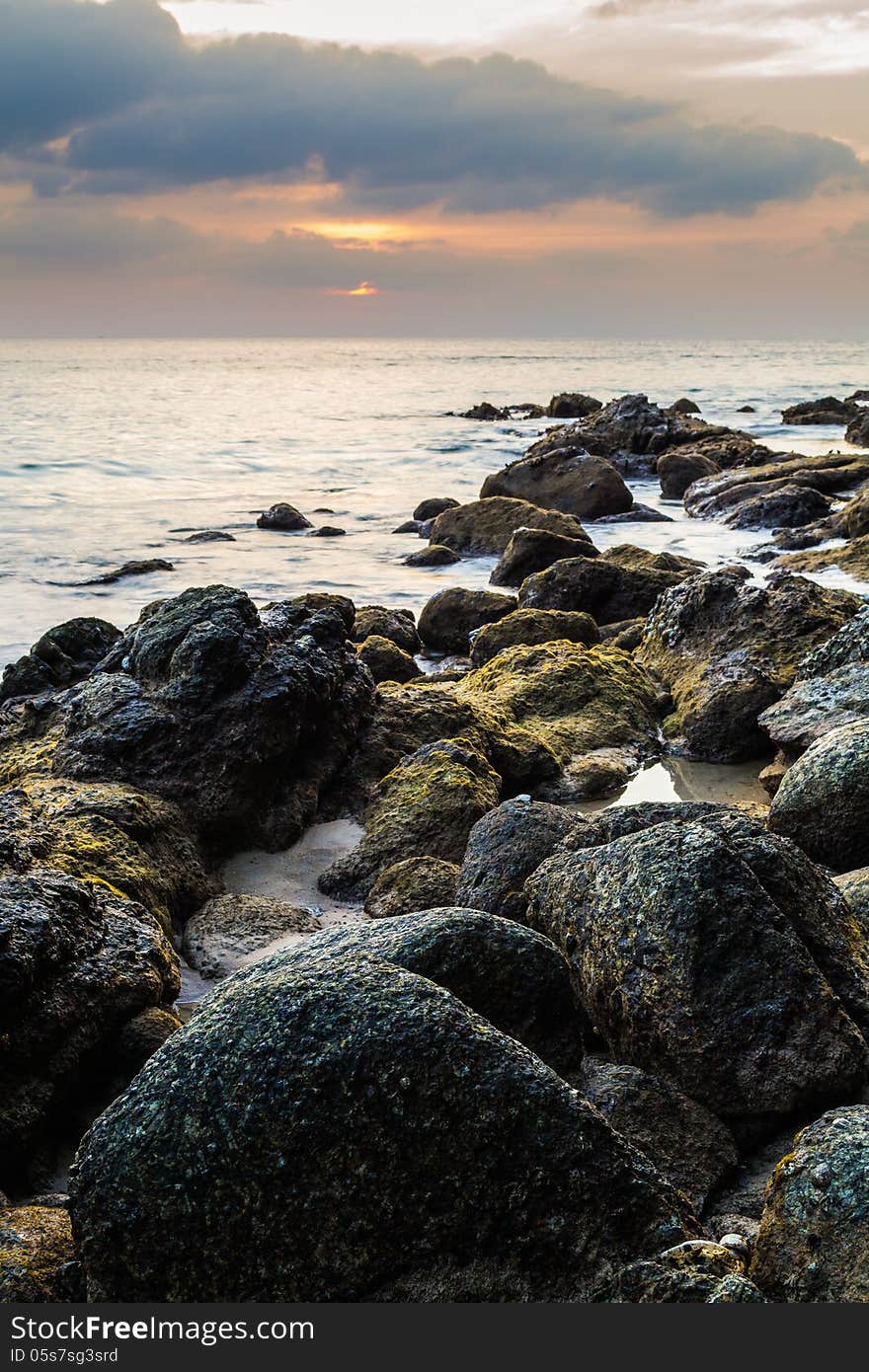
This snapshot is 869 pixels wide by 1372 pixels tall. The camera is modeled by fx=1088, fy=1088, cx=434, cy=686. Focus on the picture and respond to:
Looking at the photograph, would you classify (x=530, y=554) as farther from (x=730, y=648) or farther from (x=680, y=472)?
(x=680, y=472)

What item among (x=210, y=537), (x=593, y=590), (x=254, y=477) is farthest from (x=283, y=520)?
(x=593, y=590)

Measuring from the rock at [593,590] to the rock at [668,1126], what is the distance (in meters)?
8.87

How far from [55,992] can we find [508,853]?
204cm

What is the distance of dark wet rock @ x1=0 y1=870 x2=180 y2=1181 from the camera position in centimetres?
379

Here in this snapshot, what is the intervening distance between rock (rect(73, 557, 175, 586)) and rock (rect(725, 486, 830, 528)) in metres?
10.1

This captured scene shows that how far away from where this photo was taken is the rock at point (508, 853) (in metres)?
4.82

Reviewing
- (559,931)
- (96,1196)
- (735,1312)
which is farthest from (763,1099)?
(96,1196)

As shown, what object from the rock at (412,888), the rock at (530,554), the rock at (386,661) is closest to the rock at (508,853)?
the rock at (412,888)

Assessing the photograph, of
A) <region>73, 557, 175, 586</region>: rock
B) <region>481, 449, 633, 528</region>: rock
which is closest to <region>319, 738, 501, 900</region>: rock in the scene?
<region>73, 557, 175, 586</region>: rock

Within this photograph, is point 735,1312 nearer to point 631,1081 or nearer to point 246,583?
point 631,1081

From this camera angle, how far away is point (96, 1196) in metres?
2.80

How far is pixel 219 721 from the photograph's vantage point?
663 centimetres

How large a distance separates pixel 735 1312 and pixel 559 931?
1.88 m

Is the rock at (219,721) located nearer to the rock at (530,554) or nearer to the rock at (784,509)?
the rock at (530,554)
